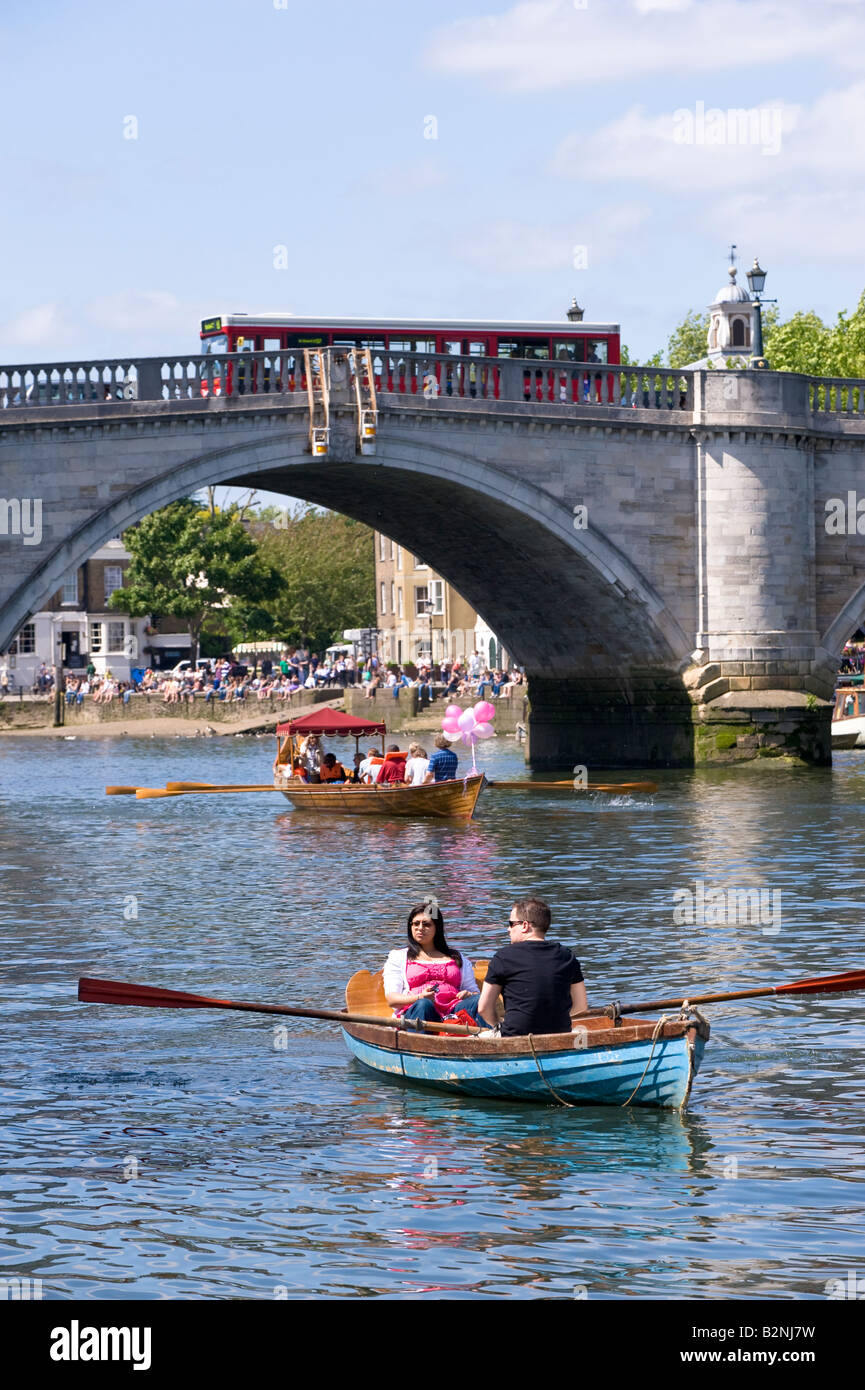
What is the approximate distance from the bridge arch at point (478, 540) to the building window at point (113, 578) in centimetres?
5474

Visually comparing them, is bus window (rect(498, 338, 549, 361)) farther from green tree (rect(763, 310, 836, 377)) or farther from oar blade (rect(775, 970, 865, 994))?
oar blade (rect(775, 970, 865, 994))

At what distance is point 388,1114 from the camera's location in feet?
41.1

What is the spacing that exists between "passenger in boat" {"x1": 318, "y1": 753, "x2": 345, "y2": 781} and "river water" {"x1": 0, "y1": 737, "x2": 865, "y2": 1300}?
7983mm

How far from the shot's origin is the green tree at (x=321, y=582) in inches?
3821

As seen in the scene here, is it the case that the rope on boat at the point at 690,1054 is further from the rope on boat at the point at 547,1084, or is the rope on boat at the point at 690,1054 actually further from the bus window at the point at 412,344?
the bus window at the point at 412,344

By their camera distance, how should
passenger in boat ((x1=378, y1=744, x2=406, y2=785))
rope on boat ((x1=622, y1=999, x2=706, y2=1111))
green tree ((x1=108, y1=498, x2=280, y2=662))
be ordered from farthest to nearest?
green tree ((x1=108, y1=498, x2=280, y2=662)) < passenger in boat ((x1=378, y1=744, x2=406, y2=785)) < rope on boat ((x1=622, y1=999, x2=706, y2=1111))

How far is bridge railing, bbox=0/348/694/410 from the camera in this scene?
32219 mm

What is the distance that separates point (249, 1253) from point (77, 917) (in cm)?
1271

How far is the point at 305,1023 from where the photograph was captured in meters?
15.9

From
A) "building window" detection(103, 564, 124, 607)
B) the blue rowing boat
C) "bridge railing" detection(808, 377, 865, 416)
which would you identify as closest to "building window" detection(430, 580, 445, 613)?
"building window" detection(103, 564, 124, 607)

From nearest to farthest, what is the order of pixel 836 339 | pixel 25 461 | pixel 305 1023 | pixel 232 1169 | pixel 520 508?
pixel 232 1169, pixel 305 1023, pixel 25 461, pixel 520 508, pixel 836 339

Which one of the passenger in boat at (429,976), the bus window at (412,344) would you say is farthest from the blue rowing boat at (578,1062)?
the bus window at (412,344)

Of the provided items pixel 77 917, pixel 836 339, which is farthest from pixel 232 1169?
pixel 836 339
